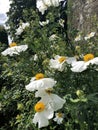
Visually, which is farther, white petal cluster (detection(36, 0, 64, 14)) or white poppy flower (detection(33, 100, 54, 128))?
white petal cluster (detection(36, 0, 64, 14))

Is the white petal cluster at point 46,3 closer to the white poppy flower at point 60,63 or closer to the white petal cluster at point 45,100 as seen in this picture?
the white poppy flower at point 60,63

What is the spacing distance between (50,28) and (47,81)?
179 centimetres

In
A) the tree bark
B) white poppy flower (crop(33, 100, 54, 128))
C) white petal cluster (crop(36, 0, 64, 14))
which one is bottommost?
white poppy flower (crop(33, 100, 54, 128))

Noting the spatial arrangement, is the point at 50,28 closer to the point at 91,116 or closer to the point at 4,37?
the point at 91,116

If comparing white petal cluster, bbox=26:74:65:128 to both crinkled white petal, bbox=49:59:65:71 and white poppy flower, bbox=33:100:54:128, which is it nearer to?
white poppy flower, bbox=33:100:54:128

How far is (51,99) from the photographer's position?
2885 mm

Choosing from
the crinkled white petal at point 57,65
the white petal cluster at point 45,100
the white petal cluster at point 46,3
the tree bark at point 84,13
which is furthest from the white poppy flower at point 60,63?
the tree bark at point 84,13

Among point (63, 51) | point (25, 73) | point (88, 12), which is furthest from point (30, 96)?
point (88, 12)

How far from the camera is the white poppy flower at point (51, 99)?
287 cm

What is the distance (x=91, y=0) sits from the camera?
790 centimetres

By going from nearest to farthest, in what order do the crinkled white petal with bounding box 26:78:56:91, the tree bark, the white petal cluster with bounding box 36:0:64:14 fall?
the crinkled white petal with bounding box 26:78:56:91
the white petal cluster with bounding box 36:0:64:14
the tree bark

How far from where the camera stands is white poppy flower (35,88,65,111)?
9.40ft

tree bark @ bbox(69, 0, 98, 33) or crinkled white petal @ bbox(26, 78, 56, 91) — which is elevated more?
tree bark @ bbox(69, 0, 98, 33)

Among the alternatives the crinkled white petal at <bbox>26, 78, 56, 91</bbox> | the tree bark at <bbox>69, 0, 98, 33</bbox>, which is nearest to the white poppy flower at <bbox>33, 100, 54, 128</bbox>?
the crinkled white petal at <bbox>26, 78, 56, 91</bbox>
